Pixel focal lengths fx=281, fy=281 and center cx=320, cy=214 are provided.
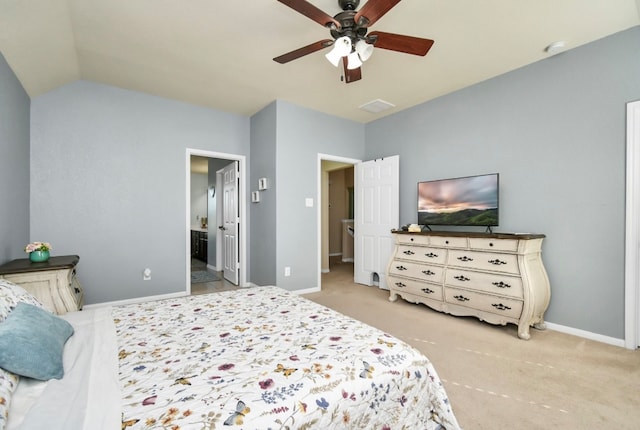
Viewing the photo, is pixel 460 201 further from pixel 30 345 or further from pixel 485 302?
pixel 30 345

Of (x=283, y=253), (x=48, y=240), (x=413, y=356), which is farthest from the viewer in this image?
(x=283, y=253)

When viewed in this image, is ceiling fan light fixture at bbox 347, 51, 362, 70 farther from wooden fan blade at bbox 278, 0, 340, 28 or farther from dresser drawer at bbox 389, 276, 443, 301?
dresser drawer at bbox 389, 276, 443, 301

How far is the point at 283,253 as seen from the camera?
4016 millimetres

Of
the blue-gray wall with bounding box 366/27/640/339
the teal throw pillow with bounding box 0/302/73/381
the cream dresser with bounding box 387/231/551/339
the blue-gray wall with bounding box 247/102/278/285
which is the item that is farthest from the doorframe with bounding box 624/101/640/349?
the teal throw pillow with bounding box 0/302/73/381

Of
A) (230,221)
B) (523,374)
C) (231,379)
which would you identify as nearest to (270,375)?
(231,379)

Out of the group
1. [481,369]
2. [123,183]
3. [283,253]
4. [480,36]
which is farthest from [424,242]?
[123,183]

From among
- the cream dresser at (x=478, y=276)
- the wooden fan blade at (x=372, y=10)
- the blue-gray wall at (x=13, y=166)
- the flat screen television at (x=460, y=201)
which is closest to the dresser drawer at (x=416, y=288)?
the cream dresser at (x=478, y=276)

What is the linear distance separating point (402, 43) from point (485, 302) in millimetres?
2549

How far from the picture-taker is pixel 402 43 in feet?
6.88

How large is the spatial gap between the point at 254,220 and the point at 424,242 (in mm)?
2601

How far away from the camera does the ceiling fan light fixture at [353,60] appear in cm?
217

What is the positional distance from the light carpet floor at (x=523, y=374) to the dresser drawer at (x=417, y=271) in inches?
17.3

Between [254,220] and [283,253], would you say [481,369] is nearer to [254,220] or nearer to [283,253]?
[283,253]

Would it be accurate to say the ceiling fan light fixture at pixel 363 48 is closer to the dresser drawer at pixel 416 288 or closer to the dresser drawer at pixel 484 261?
the dresser drawer at pixel 484 261
